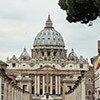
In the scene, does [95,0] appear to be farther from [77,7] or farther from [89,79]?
[89,79]

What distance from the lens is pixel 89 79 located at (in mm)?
79188

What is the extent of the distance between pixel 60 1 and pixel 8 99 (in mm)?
52752

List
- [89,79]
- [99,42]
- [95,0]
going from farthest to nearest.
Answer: [89,79] → [99,42] → [95,0]

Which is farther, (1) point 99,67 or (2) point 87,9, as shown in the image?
(1) point 99,67

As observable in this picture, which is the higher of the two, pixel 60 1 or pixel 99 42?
pixel 99 42

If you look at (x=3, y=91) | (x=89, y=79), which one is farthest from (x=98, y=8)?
(x=89, y=79)

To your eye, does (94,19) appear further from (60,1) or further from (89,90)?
(89,90)

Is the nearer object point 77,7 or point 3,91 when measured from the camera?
point 77,7

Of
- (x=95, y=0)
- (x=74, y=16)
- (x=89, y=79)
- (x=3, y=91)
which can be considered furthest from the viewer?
(x=89, y=79)

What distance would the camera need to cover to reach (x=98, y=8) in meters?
27.5

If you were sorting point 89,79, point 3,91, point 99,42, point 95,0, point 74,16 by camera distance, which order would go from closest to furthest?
point 95,0, point 74,16, point 99,42, point 3,91, point 89,79

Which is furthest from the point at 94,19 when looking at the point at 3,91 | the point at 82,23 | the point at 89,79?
the point at 89,79

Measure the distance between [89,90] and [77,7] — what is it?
52804 millimetres

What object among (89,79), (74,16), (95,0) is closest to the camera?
(95,0)
